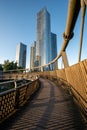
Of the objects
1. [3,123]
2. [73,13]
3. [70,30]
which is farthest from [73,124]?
[70,30]

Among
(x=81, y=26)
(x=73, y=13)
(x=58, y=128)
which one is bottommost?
(x=58, y=128)

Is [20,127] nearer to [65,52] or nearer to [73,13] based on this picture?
[73,13]

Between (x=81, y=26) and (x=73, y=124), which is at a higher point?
(x=81, y=26)

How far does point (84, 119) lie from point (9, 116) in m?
2.61

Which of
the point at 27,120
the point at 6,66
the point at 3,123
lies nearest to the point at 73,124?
the point at 27,120

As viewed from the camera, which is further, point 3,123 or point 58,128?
point 3,123

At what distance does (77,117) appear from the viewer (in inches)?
249

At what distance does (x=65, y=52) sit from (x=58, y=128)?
29.3m

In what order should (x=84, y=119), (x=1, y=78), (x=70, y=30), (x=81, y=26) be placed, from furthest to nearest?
(x=1, y=78) < (x=70, y=30) < (x=81, y=26) < (x=84, y=119)

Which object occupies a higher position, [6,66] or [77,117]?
[6,66]

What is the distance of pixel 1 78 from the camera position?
4572cm

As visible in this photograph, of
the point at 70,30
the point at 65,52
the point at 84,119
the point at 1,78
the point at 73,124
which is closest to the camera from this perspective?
the point at 73,124

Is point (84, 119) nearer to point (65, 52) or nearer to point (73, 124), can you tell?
point (73, 124)

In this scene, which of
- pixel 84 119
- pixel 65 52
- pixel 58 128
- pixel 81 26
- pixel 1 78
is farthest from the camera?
pixel 1 78
